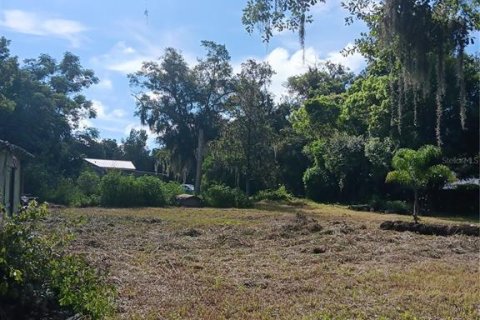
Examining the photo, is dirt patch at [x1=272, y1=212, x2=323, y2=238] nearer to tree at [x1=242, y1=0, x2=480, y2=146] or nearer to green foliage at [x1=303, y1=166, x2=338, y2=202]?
tree at [x1=242, y1=0, x2=480, y2=146]

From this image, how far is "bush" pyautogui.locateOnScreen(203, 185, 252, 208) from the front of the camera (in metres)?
29.1

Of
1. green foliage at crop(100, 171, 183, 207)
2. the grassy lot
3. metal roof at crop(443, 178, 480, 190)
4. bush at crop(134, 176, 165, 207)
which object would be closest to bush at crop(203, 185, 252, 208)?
green foliage at crop(100, 171, 183, 207)

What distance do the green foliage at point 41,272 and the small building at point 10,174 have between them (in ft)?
23.0

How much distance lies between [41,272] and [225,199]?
25033mm

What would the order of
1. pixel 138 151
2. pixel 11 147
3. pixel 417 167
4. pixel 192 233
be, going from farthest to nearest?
pixel 138 151
pixel 417 167
pixel 192 233
pixel 11 147

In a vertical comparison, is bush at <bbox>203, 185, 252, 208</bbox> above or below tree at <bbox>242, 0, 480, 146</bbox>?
below

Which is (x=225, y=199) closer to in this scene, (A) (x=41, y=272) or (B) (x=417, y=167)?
(B) (x=417, y=167)

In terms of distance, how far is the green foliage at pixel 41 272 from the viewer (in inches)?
160

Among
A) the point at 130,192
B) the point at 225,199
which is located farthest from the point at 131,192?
the point at 225,199

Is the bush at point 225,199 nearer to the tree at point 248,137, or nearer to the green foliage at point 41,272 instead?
the tree at point 248,137

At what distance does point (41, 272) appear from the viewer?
14.2ft

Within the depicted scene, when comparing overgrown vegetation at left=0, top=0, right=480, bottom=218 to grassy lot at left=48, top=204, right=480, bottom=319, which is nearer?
grassy lot at left=48, top=204, right=480, bottom=319

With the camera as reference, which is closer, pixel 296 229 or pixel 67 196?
pixel 296 229

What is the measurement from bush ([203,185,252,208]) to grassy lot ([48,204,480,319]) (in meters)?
13.7
